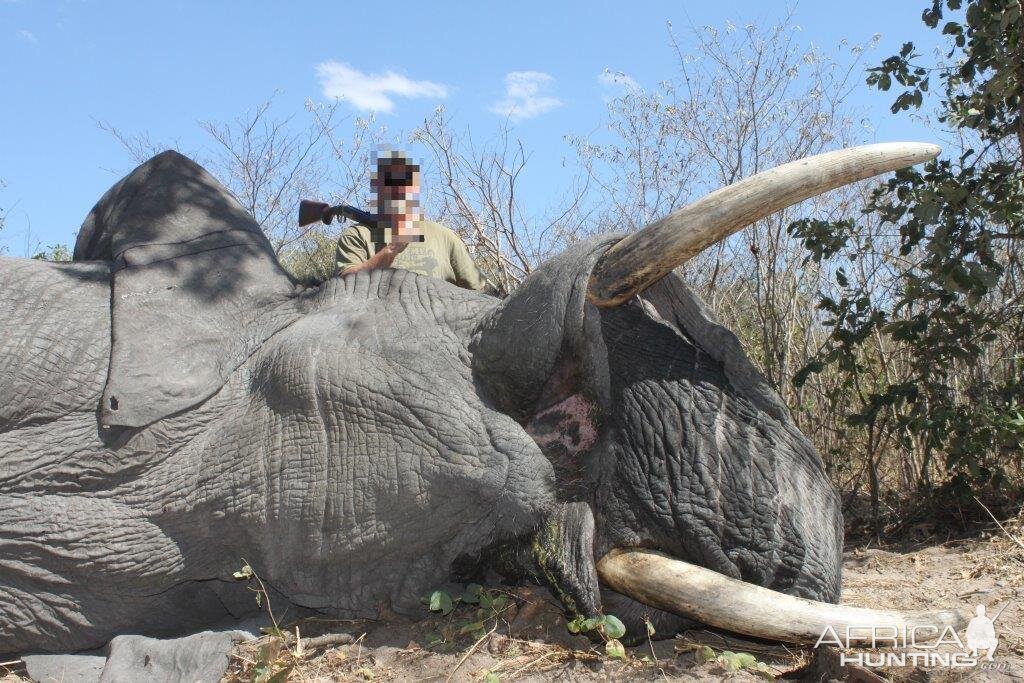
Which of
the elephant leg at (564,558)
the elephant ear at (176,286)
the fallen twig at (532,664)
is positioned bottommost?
the fallen twig at (532,664)

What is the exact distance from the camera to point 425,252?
4.99 m

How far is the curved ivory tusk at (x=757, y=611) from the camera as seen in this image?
2613 mm

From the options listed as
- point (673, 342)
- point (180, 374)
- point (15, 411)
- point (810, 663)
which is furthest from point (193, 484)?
point (810, 663)

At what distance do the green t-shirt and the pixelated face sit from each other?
6.6 inches

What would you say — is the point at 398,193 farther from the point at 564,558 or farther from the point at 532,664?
the point at 532,664

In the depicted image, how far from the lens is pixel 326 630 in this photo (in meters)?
3.37

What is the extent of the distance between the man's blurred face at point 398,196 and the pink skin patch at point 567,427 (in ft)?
5.47

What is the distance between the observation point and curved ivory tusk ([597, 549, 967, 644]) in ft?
8.57

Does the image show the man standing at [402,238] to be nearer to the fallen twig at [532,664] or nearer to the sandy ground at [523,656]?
the sandy ground at [523,656]

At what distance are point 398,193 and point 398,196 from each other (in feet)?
0.05

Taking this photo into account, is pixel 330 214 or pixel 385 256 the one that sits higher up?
pixel 330 214

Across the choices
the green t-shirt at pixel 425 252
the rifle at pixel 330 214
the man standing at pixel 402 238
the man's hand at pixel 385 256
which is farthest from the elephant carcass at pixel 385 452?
the green t-shirt at pixel 425 252

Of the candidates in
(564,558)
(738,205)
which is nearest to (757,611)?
(564,558)

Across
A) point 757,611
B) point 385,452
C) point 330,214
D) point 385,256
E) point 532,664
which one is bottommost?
point 532,664
